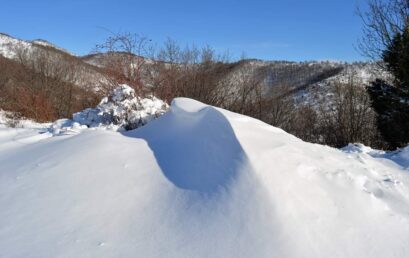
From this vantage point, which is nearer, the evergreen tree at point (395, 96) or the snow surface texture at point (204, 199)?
the snow surface texture at point (204, 199)

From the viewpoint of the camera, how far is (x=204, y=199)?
9.71ft

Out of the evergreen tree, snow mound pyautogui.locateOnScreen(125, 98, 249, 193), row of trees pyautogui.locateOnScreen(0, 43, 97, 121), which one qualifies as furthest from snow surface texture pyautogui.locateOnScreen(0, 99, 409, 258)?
row of trees pyautogui.locateOnScreen(0, 43, 97, 121)

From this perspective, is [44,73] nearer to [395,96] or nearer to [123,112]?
[395,96]

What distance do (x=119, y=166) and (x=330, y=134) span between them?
17.9 meters

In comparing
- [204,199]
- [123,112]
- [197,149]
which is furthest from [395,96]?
[204,199]

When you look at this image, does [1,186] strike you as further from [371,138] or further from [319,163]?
[371,138]

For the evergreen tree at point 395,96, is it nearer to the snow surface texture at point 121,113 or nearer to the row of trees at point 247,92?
the row of trees at point 247,92

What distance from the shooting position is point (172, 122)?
4508 millimetres

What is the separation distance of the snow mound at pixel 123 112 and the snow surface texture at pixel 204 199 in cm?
263

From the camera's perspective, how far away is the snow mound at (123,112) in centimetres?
680

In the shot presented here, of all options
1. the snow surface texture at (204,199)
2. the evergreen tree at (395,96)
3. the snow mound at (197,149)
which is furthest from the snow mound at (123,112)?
the evergreen tree at (395,96)

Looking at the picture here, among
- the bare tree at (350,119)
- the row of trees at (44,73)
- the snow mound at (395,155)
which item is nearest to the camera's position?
the snow mound at (395,155)

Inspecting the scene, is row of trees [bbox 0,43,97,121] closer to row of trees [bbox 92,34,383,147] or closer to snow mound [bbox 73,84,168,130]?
row of trees [bbox 92,34,383,147]

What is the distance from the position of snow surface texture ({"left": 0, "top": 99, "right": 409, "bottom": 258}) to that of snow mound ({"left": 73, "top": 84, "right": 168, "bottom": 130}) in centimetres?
263
